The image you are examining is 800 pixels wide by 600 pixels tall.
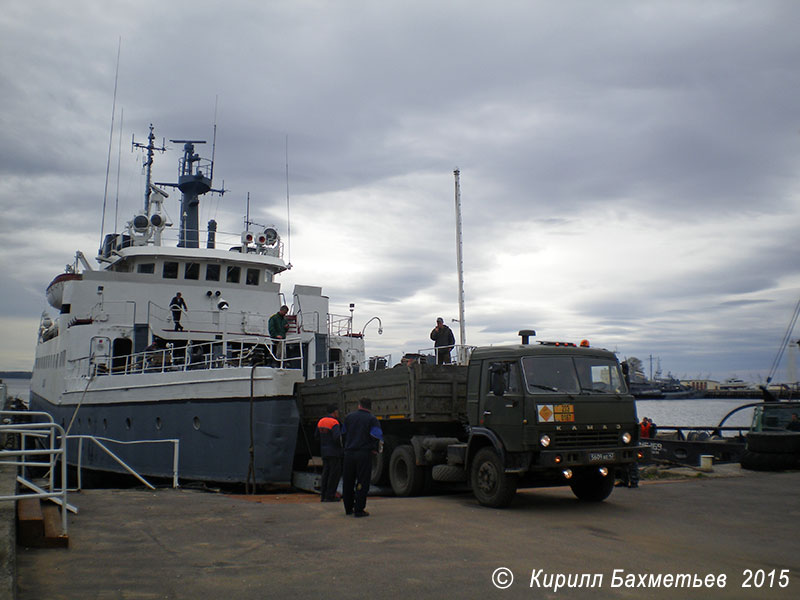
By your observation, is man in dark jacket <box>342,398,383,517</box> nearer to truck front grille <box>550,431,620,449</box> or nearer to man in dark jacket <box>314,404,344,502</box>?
man in dark jacket <box>314,404,344,502</box>

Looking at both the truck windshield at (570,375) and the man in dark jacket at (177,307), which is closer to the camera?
the truck windshield at (570,375)

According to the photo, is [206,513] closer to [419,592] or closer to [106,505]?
[106,505]

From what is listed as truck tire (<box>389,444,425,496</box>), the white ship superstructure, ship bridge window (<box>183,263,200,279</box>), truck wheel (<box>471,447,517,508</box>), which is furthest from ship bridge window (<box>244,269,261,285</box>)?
truck wheel (<box>471,447,517,508</box>)

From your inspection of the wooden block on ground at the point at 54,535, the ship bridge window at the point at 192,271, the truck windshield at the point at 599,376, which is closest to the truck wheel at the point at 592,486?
the truck windshield at the point at 599,376

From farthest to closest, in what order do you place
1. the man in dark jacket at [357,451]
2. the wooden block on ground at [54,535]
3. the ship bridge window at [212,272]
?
1. the ship bridge window at [212,272]
2. the man in dark jacket at [357,451]
3. the wooden block on ground at [54,535]

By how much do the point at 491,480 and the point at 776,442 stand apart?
9.99 meters

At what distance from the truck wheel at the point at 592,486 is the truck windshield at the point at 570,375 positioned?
4.60 ft

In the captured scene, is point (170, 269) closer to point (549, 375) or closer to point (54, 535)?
point (549, 375)

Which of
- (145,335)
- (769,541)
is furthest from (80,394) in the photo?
(769,541)

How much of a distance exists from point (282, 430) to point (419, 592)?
8559 millimetres

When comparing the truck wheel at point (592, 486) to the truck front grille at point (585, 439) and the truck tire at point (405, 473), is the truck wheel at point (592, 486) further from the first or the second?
the truck tire at point (405, 473)

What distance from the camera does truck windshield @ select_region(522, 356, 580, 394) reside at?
9.95 metres

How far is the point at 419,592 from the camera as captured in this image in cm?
556

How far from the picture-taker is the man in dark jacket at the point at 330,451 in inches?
437
